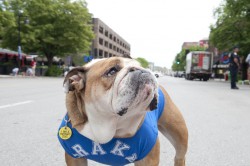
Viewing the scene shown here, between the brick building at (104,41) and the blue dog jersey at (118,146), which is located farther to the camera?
the brick building at (104,41)

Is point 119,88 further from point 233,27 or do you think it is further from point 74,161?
point 233,27

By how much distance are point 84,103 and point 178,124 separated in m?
0.98

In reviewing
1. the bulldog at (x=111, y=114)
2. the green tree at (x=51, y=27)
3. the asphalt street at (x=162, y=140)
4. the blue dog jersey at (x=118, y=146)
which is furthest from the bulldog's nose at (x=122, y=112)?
the green tree at (x=51, y=27)

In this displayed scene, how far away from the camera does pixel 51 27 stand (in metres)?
36.9

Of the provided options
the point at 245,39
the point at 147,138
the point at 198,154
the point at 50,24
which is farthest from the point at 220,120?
the point at 50,24

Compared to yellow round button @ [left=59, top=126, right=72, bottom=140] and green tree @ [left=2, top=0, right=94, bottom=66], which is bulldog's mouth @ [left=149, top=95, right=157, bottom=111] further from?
green tree @ [left=2, top=0, right=94, bottom=66]

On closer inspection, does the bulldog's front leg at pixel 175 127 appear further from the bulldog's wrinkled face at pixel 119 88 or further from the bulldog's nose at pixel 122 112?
the bulldog's nose at pixel 122 112

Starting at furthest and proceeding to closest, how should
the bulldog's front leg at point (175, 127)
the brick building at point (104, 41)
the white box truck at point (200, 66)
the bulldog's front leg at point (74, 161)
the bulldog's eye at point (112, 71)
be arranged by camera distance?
1. the brick building at point (104, 41)
2. the white box truck at point (200, 66)
3. the bulldog's front leg at point (175, 127)
4. the bulldog's front leg at point (74, 161)
5. the bulldog's eye at point (112, 71)

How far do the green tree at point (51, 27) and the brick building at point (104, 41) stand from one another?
26.2 meters

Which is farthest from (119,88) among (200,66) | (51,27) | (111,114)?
(200,66)

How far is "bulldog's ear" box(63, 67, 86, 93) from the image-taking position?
7.21 ft

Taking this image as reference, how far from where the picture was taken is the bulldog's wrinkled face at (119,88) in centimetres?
196

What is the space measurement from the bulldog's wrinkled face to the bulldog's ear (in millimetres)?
20

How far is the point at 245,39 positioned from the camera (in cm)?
2956
